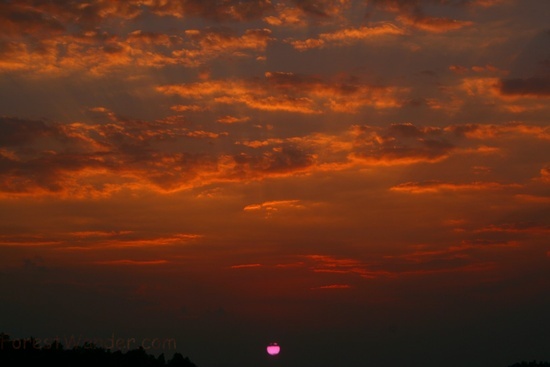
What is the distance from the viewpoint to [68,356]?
55.6 meters

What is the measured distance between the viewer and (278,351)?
106 feet

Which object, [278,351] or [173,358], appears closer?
[278,351]

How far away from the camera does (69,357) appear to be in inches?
2188

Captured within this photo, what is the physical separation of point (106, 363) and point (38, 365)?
557cm

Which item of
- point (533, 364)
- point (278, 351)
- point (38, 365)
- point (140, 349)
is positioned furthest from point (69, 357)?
point (533, 364)

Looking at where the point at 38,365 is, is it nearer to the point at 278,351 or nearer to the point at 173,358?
the point at 173,358

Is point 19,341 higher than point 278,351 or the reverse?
higher

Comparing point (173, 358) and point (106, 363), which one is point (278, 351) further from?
point (173, 358)

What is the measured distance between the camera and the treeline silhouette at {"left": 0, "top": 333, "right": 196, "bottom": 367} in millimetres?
53156

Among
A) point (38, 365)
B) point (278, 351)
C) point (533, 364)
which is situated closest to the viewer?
point (278, 351)

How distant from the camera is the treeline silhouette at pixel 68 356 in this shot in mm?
53156

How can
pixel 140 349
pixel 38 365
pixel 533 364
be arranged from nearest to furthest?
pixel 38 365
pixel 140 349
pixel 533 364

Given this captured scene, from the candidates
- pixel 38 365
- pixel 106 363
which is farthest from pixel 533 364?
pixel 38 365

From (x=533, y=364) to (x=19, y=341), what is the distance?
53102 millimetres
